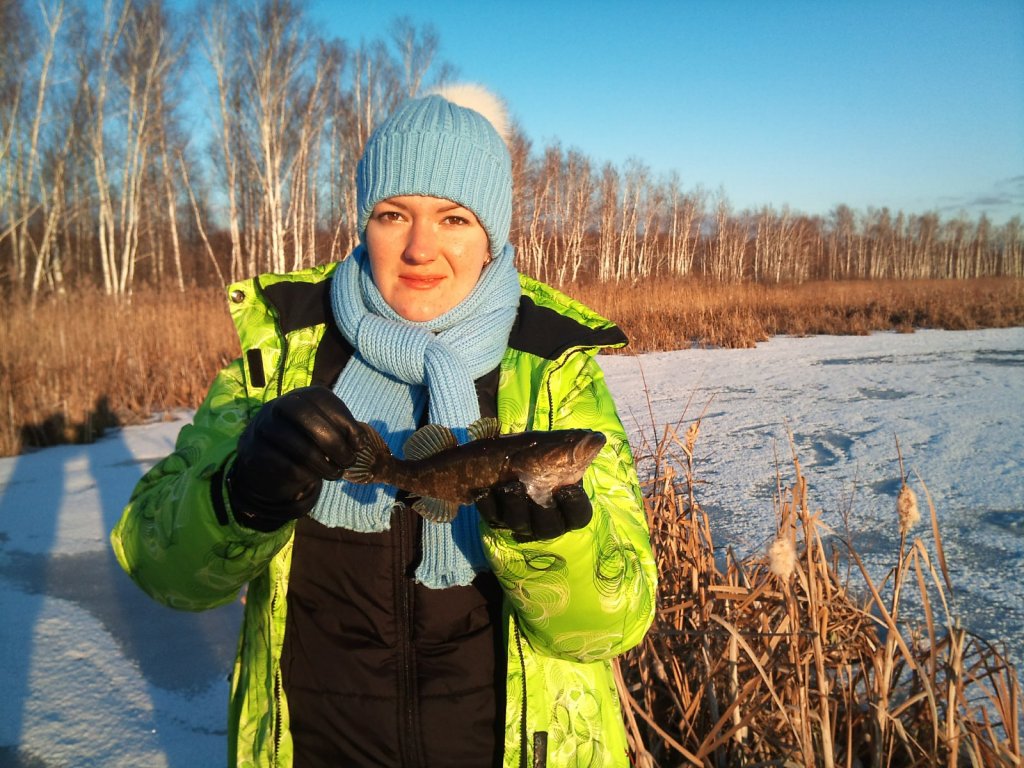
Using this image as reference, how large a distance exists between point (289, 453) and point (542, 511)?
1.52 ft

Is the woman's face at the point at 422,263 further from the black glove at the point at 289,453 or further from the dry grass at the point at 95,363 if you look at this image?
the dry grass at the point at 95,363

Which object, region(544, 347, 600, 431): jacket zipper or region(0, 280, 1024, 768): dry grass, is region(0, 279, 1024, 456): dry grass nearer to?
region(0, 280, 1024, 768): dry grass

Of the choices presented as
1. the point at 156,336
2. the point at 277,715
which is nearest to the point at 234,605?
the point at 277,715

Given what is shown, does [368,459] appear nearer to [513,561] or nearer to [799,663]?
[513,561]

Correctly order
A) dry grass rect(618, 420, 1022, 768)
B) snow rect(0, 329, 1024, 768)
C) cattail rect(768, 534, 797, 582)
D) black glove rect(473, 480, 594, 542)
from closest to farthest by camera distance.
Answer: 1. black glove rect(473, 480, 594, 542)
2. cattail rect(768, 534, 797, 582)
3. dry grass rect(618, 420, 1022, 768)
4. snow rect(0, 329, 1024, 768)

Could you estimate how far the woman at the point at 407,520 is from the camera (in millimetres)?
1171

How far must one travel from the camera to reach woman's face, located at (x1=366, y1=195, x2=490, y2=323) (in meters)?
1.57

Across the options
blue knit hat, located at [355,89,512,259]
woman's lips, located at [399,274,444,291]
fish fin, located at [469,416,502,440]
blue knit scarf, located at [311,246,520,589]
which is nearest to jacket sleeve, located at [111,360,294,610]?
blue knit scarf, located at [311,246,520,589]

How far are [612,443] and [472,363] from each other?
15.8 inches

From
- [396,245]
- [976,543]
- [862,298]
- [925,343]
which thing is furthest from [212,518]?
[862,298]

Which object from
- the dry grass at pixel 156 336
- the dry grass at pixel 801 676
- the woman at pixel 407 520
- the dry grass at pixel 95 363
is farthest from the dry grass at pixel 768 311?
the woman at pixel 407 520

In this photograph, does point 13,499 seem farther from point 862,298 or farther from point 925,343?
point 862,298

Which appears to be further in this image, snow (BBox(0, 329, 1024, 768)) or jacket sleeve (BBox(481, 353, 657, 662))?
snow (BBox(0, 329, 1024, 768))

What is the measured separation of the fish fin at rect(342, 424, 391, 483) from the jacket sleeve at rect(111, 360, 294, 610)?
7.9 inches
